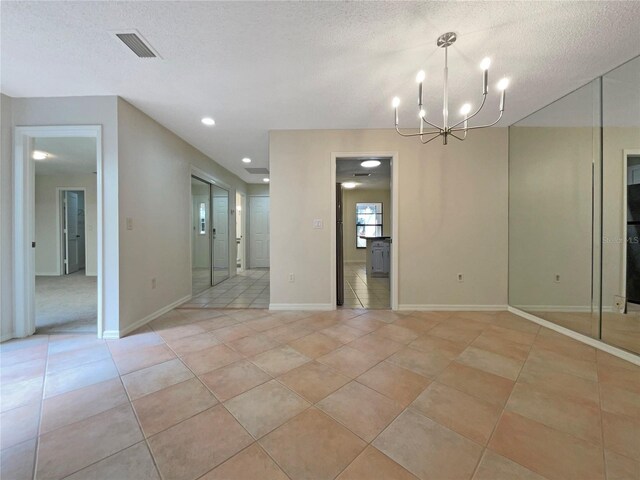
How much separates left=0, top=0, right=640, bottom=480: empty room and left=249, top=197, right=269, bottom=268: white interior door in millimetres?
2790

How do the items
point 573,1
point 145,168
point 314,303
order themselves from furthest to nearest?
point 314,303 < point 145,168 < point 573,1

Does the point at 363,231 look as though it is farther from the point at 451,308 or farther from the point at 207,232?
the point at 451,308

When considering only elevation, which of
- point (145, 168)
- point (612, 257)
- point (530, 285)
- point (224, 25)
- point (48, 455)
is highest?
point (224, 25)

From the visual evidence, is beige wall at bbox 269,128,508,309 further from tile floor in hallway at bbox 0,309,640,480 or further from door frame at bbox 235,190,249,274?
door frame at bbox 235,190,249,274

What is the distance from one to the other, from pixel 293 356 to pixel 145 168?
9.01 feet

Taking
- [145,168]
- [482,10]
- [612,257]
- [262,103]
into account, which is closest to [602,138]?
[612,257]

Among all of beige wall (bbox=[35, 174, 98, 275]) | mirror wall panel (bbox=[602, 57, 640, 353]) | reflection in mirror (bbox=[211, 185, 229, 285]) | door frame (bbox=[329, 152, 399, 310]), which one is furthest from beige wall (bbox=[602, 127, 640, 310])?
beige wall (bbox=[35, 174, 98, 275])

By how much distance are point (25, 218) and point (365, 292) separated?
445 centimetres

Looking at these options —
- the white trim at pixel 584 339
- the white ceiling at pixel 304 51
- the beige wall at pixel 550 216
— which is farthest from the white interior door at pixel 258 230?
the white trim at pixel 584 339

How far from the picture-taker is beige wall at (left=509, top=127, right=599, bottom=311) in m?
2.41

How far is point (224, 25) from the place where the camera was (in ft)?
5.12

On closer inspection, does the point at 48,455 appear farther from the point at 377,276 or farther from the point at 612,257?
the point at 377,276

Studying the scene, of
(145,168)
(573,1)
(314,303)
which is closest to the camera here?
(573,1)

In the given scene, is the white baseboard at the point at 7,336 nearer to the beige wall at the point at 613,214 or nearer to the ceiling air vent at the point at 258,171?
the ceiling air vent at the point at 258,171
